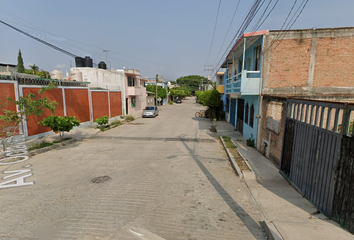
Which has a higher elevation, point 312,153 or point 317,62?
point 317,62

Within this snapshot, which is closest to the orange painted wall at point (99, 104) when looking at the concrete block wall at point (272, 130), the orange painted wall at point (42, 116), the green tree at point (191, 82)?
the orange painted wall at point (42, 116)

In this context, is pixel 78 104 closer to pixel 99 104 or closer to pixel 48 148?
pixel 99 104

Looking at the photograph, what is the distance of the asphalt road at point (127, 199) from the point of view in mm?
3935

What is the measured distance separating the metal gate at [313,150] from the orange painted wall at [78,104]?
1543 centimetres

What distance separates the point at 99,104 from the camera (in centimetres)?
1945

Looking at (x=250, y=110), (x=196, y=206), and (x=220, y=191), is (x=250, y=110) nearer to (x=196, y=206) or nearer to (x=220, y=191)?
(x=220, y=191)

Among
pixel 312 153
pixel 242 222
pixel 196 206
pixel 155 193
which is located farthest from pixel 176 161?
pixel 312 153

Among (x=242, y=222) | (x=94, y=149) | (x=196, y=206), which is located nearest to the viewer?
(x=242, y=222)

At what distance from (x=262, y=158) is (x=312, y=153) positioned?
3.88m

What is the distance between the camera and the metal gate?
4.20 meters

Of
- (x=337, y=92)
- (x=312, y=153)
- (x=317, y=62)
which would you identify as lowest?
(x=312, y=153)

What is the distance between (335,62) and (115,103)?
66.3ft

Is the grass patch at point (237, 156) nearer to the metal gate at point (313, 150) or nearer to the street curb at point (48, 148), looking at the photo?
the metal gate at point (313, 150)

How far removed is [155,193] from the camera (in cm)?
554
